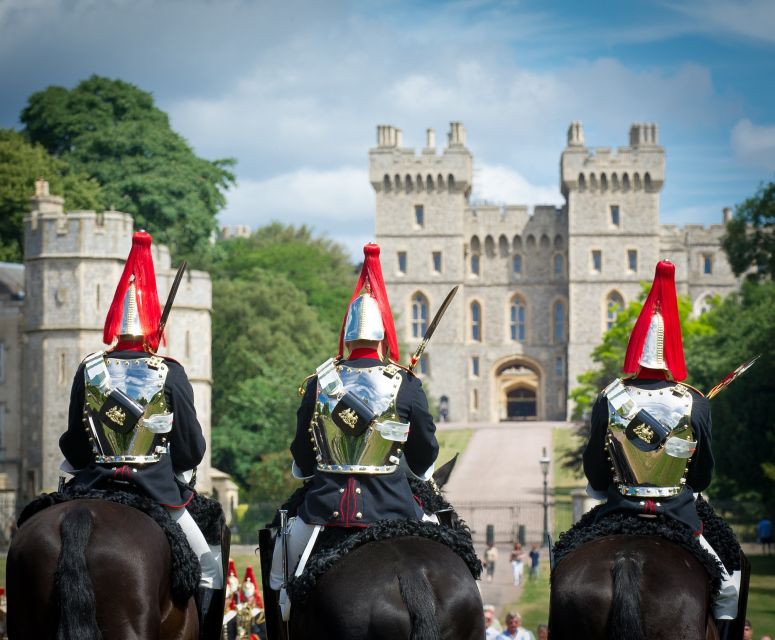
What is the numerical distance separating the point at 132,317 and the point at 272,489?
43.3m

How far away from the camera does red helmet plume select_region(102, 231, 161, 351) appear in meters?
11.6

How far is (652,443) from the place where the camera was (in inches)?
439

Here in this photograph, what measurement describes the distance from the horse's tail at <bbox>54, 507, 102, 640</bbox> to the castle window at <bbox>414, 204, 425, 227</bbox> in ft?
297

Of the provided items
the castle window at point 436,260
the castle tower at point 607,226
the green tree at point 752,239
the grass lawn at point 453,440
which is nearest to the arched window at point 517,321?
the castle tower at point 607,226

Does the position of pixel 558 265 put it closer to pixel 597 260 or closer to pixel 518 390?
pixel 597 260

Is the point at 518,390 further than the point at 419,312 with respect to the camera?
Yes

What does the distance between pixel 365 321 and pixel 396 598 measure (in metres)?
2.27

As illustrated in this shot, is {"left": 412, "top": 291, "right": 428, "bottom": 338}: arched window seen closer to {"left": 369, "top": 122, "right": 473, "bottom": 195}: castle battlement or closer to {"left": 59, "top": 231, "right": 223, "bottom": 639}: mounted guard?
{"left": 369, "top": 122, "right": 473, "bottom": 195}: castle battlement

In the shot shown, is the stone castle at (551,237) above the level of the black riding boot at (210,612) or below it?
above

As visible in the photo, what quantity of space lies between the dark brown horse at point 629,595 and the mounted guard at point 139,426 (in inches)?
103

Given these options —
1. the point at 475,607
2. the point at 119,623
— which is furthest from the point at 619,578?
the point at 119,623

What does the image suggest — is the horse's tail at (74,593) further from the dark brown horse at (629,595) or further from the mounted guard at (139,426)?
the dark brown horse at (629,595)

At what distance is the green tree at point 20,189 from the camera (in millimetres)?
59341

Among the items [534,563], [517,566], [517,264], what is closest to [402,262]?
[517,264]
